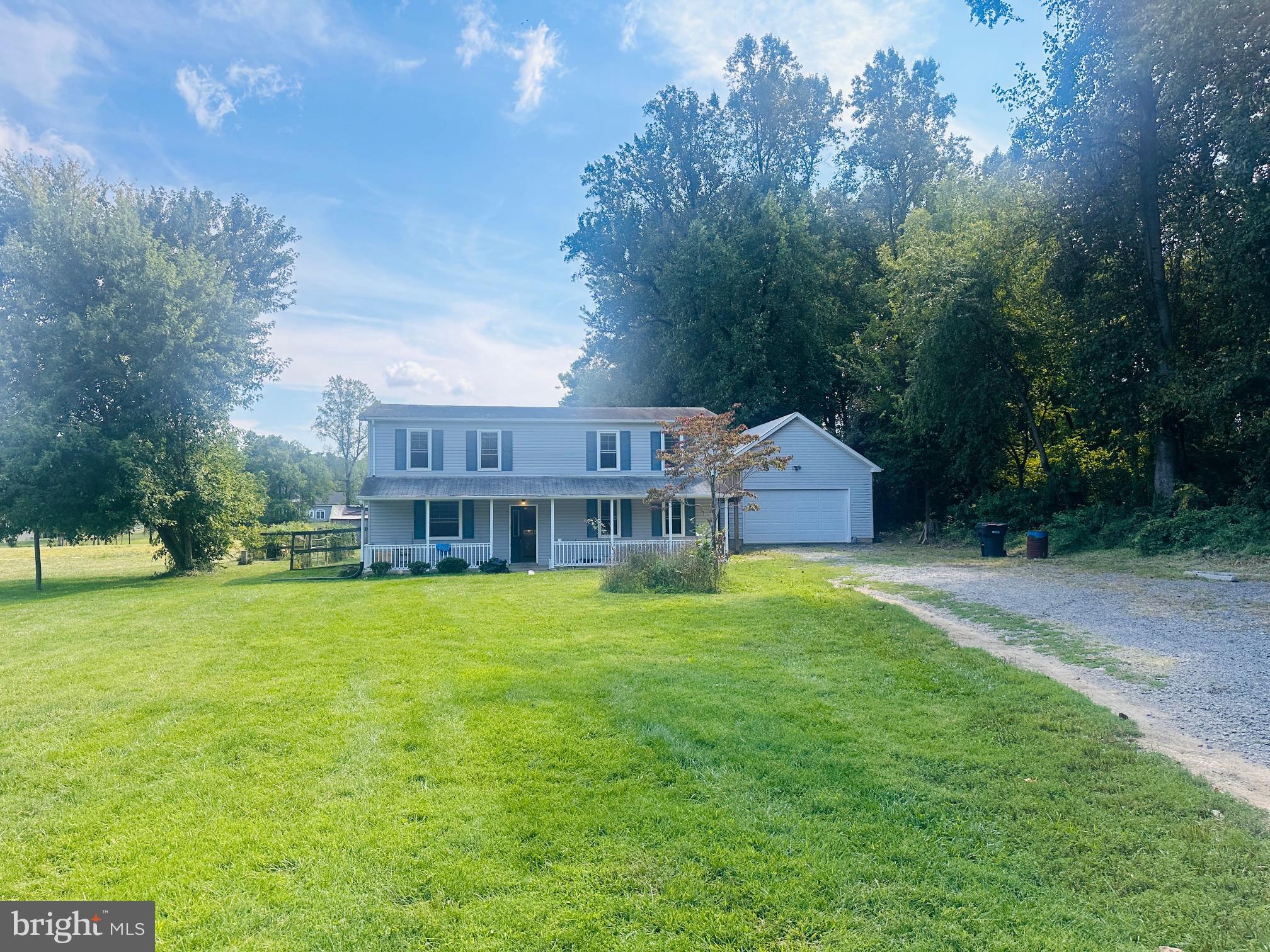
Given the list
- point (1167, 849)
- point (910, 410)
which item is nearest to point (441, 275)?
point (910, 410)

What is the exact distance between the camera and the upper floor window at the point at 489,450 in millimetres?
21547

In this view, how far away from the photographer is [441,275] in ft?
67.2

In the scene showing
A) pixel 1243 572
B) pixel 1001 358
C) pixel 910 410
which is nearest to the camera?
pixel 1243 572

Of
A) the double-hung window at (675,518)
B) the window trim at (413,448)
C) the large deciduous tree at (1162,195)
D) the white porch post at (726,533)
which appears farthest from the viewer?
the double-hung window at (675,518)

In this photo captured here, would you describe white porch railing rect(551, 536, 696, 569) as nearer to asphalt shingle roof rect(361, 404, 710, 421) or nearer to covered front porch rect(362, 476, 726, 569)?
covered front porch rect(362, 476, 726, 569)

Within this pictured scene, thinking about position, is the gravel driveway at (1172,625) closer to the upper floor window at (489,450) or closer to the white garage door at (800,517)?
the white garage door at (800,517)

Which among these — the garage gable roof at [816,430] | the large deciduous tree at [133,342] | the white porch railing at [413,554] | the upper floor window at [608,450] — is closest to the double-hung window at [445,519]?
the white porch railing at [413,554]

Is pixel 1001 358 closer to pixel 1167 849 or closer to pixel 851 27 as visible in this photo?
pixel 851 27

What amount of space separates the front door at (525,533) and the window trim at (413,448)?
3.19 metres

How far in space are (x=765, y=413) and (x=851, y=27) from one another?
20.2 metres

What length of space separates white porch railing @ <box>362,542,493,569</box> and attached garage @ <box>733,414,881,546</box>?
409 inches

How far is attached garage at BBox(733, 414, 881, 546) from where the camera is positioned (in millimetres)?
25156

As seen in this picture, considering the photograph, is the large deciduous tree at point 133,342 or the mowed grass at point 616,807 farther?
the large deciduous tree at point 133,342

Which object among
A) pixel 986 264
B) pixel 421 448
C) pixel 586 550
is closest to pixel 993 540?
pixel 986 264
